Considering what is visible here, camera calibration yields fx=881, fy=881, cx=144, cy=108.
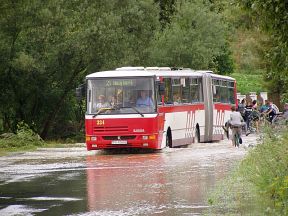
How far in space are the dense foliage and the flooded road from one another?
13.0 m

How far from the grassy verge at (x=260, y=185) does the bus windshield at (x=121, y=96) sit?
41.3 feet

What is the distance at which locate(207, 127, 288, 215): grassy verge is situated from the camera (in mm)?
13016

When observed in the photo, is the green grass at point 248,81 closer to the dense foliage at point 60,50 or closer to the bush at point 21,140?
the dense foliage at point 60,50

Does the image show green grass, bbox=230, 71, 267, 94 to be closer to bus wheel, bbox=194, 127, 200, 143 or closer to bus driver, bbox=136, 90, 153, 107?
bus wheel, bbox=194, 127, 200, 143

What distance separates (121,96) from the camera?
3016 centimetres

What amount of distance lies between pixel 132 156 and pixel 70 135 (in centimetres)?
2161

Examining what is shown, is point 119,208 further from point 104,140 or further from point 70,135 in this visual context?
point 70,135

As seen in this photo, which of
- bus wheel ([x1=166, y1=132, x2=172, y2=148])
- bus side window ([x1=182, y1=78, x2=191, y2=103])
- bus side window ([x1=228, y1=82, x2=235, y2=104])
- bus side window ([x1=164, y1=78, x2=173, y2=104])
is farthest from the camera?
bus side window ([x1=228, y1=82, x2=235, y2=104])

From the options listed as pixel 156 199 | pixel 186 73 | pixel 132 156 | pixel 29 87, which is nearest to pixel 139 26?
pixel 29 87

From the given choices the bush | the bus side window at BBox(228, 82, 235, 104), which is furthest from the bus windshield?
the bus side window at BBox(228, 82, 235, 104)

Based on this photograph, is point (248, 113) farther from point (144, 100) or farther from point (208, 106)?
point (144, 100)

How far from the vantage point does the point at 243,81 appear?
287 ft

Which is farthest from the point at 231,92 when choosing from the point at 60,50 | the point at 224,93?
the point at 60,50

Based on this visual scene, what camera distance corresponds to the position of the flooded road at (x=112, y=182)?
15219 mm
